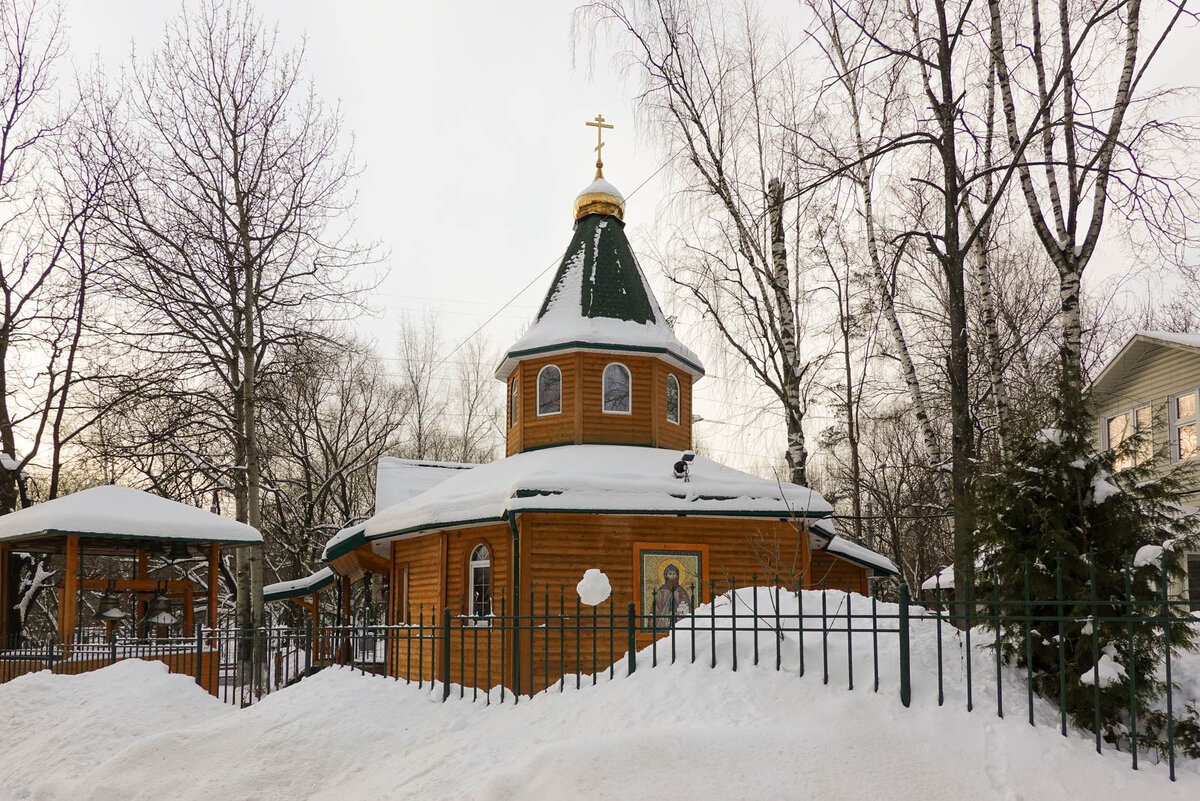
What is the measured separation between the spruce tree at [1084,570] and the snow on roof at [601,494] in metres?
5.85

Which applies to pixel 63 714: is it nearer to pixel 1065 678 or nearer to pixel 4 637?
pixel 4 637

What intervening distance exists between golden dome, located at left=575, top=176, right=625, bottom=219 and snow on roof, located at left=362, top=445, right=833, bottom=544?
550 cm

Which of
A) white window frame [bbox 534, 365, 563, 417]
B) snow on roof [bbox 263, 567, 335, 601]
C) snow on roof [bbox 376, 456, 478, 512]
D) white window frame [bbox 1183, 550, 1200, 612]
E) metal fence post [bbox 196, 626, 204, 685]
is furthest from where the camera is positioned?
snow on roof [bbox 263, 567, 335, 601]

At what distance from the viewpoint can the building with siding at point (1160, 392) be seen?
17.1 metres

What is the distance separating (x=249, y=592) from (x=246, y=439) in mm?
4220

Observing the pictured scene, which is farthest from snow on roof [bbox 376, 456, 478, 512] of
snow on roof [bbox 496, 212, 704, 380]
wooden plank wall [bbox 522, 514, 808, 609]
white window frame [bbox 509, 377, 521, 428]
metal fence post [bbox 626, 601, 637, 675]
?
metal fence post [bbox 626, 601, 637, 675]

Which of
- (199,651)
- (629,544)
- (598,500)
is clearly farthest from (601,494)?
(199,651)

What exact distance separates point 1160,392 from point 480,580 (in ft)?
45.6

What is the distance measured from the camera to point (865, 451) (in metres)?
37.4

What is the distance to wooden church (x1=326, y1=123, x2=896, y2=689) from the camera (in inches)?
532

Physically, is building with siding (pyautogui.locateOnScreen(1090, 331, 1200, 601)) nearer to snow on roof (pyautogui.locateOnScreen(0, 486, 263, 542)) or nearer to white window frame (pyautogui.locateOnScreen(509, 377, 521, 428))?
white window frame (pyautogui.locateOnScreen(509, 377, 521, 428))

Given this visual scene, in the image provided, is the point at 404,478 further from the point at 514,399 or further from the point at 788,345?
the point at 788,345

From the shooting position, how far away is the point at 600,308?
17.1m

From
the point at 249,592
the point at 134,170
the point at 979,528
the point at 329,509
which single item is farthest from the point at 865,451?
the point at 979,528
